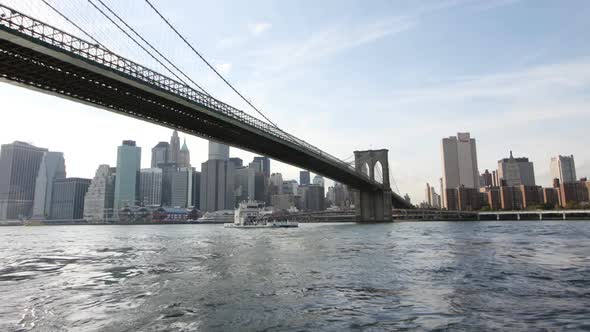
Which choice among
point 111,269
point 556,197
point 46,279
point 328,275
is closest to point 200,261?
point 111,269

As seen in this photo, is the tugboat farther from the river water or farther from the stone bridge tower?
the river water

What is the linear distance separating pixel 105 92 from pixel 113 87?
91 centimetres

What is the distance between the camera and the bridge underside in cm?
2631

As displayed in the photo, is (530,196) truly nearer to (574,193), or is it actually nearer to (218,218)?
(574,193)

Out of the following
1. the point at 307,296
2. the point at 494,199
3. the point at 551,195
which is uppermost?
the point at 551,195

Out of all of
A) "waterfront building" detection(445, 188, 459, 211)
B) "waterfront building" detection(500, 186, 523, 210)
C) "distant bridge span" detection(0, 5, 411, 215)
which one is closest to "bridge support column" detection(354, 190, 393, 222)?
"distant bridge span" detection(0, 5, 411, 215)

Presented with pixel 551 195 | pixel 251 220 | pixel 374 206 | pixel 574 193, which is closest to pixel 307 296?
pixel 251 220

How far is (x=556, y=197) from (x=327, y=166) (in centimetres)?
13282

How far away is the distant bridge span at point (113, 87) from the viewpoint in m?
24.9

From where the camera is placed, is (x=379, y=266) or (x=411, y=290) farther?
(x=379, y=266)

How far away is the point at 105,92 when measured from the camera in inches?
1296

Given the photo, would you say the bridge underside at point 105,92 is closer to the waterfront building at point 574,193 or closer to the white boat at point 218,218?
the white boat at point 218,218

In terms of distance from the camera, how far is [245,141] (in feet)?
181

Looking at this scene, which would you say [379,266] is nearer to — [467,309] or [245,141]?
[467,309]
